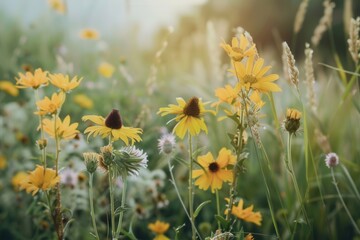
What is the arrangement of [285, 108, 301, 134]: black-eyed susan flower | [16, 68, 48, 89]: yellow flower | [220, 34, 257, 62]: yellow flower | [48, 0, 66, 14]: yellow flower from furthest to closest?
[48, 0, 66, 14]: yellow flower
[16, 68, 48, 89]: yellow flower
[285, 108, 301, 134]: black-eyed susan flower
[220, 34, 257, 62]: yellow flower

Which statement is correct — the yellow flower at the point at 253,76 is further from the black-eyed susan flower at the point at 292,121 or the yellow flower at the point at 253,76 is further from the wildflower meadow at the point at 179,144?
the black-eyed susan flower at the point at 292,121

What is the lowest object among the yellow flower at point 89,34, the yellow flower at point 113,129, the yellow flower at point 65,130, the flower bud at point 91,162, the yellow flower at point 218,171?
the yellow flower at point 218,171

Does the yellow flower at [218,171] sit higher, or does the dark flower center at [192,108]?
the dark flower center at [192,108]

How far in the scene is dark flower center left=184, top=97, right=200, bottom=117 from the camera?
1.37 meters

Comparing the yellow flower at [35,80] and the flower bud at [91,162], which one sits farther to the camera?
the yellow flower at [35,80]

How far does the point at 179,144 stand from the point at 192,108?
107 cm

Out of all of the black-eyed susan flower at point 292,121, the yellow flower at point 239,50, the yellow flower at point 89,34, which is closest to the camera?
the yellow flower at point 239,50

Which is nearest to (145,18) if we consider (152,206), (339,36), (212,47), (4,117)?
(4,117)

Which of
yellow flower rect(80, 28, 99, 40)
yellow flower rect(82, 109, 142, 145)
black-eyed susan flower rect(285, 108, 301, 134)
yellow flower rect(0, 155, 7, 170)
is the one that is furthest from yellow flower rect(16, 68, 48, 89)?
yellow flower rect(80, 28, 99, 40)

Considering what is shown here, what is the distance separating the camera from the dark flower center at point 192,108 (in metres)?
1.37

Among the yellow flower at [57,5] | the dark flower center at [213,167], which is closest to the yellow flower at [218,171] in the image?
the dark flower center at [213,167]

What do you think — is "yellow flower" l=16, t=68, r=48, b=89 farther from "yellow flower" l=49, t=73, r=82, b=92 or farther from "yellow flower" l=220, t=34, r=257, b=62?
"yellow flower" l=220, t=34, r=257, b=62

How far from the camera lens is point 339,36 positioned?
11844 mm

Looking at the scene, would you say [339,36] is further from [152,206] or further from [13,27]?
[152,206]
